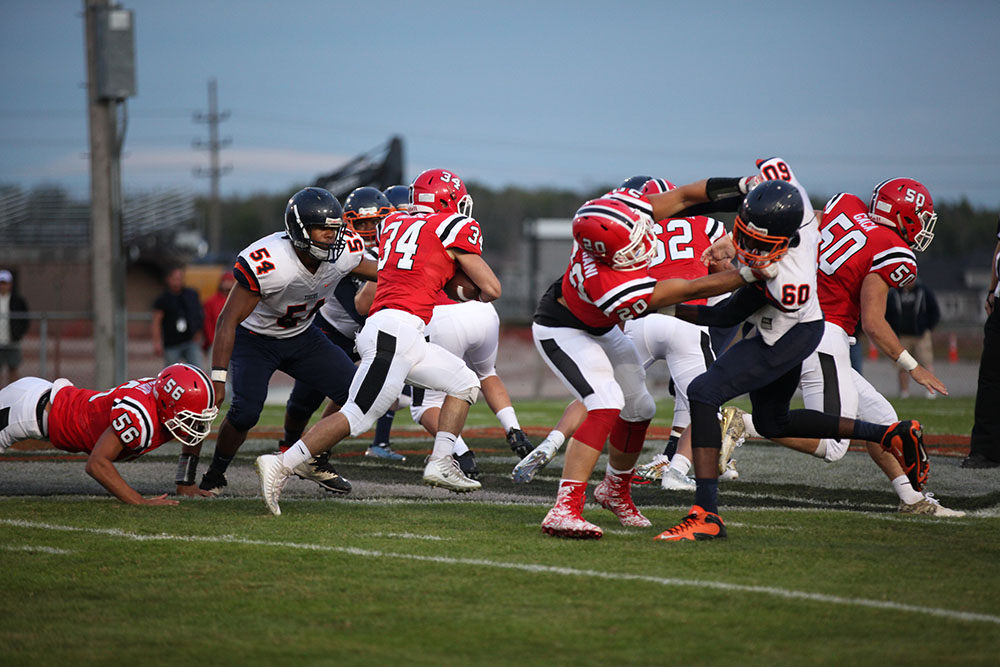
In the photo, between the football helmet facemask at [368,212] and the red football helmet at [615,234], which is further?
the football helmet facemask at [368,212]

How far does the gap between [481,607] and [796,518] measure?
261 cm

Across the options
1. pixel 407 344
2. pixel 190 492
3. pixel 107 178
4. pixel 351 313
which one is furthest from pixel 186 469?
pixel 107 178

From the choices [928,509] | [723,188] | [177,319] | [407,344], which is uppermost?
[723,188]

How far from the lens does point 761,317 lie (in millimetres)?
5559

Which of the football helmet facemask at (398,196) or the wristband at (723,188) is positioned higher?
the wristband at (723,188)

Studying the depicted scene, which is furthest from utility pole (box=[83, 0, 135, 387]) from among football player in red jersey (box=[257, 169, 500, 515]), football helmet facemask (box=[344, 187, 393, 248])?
football player in red jersey (box=[257, 169, 500, 515])

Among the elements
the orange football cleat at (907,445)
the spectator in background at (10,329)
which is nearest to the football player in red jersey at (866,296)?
the orange football cleat at (907,445)

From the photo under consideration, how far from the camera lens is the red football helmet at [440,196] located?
24.6 ft

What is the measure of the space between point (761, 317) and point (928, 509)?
1.63 metres

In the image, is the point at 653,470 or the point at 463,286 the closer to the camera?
the point at 463,286

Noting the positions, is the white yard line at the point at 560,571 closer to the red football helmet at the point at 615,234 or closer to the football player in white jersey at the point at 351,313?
the red football helmet at the point at 615,234

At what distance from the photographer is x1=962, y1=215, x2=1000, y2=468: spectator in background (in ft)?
27.0

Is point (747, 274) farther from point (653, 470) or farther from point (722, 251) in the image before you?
point (653, 470)

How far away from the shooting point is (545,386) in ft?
71.1
